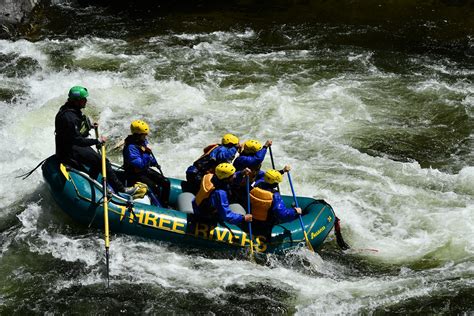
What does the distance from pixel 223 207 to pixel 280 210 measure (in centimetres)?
78

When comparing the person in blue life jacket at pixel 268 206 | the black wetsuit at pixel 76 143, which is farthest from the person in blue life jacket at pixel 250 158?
the black wetsuit at pixel 76 143

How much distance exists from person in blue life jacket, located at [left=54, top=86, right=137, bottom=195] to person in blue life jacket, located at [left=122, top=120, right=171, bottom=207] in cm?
26

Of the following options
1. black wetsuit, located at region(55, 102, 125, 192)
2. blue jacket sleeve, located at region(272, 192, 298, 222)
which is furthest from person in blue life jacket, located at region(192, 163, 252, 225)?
black wetsuit, located at region(55, 102, 125, 192)

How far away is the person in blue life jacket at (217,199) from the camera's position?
767 cm

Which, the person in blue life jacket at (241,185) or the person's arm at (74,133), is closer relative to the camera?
the person's arm at (74,133)

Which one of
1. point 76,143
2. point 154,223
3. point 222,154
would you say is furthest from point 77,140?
point 222,154

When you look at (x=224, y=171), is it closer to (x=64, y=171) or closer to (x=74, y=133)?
(x=74, y=133)

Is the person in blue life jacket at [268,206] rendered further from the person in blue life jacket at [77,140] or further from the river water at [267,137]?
the person in blue life jacket at [77,140]

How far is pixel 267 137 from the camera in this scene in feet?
37.7

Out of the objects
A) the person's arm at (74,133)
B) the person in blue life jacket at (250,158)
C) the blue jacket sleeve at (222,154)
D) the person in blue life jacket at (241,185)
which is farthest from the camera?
the person in blue life jacket at (250,158)

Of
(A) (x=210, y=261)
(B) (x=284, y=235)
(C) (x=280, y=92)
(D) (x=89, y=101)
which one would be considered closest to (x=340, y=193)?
(B) (x=284, y=235)

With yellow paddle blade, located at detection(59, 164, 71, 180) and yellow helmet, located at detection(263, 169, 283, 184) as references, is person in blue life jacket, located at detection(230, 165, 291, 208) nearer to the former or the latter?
yellow helmet, located at detection(263, 169, 283, 184)

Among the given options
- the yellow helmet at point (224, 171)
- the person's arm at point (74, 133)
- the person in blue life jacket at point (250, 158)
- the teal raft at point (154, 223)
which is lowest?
the teal raft at point (154, 223)

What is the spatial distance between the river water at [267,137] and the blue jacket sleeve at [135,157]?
1.03 metres
